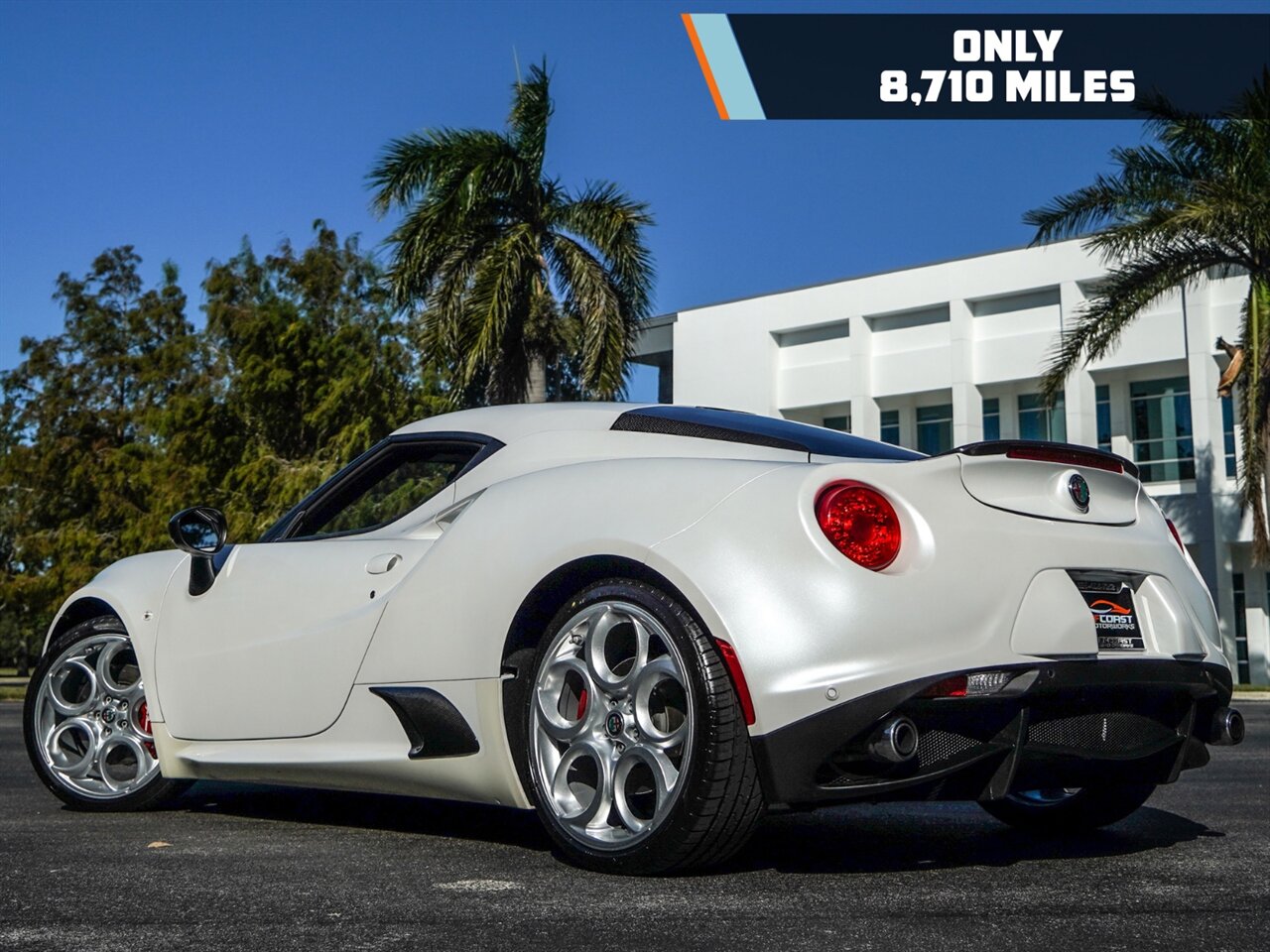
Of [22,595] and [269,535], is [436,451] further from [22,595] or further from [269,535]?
[22,595]

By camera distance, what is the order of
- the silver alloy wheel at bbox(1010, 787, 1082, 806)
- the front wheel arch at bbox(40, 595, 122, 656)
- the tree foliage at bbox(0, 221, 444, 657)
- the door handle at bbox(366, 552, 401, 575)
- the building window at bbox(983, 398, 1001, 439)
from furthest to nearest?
the building window at bbox(983, 398, 1001, 439) < the tree foliage at bbox(0, 221, 444, 657) < the front wheel arch at bbox(40, 595, 122, 656) < the silver alloy wheel at bbox(1010, 787, 1082, 806) < the door handle at bbox(366, 552, 401, 575)

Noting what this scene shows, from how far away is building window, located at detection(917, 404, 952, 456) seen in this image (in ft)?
137

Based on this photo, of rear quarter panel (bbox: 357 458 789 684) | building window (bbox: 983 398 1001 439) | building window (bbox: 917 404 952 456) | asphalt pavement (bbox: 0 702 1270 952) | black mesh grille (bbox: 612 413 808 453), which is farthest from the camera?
building window (bbox: 917 404 952 456)

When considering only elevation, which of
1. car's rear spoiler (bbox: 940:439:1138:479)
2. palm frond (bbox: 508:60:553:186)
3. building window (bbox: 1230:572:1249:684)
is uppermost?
palm frond (bbox: 508:60:553:186)

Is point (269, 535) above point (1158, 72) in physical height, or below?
below

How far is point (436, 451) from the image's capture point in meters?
4.72

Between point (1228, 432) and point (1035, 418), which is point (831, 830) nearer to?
point (1228, 432)

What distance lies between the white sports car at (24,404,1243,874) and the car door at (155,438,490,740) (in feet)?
0.04

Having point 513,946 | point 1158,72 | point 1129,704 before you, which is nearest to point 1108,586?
point 1129,704

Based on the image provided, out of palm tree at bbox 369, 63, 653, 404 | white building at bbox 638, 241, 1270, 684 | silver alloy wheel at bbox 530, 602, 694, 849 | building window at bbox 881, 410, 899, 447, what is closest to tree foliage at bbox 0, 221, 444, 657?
palm tree at bbox 369, 63, 653, 404

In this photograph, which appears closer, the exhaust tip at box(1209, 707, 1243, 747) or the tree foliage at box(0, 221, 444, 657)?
the exhaust tip at box(1209, 707, 1243, 747)

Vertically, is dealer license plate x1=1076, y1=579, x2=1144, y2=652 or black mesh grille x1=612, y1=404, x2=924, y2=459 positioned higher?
black mesh grille x1=612, y1=404, x2=924, y2=459

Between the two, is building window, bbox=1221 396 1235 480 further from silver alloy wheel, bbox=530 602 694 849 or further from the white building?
silver alloy wheel, bbox=530 602 694 849

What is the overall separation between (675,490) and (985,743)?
0.93 meters
